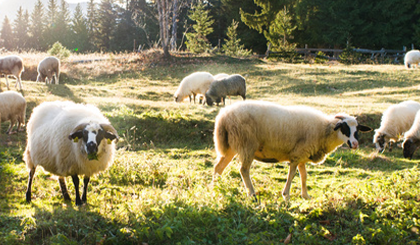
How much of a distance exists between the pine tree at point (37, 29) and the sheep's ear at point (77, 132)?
6505 cm

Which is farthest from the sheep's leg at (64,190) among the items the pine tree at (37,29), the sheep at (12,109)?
the pine tree at (37,29)

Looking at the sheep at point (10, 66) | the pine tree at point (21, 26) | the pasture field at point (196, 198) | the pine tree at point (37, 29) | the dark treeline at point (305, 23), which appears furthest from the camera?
the pine tree at point (21, 26)

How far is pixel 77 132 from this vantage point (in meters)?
5.78

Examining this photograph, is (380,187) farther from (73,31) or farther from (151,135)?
(73,31)

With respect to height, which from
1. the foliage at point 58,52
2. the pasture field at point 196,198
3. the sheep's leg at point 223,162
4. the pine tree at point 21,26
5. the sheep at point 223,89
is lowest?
the pasture field at point 196,198

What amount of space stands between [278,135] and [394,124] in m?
6.79

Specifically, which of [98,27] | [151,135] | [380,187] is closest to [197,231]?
[380,187]

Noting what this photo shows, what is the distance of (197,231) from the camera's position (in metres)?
4.79

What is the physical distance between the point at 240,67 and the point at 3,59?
50.6 ft

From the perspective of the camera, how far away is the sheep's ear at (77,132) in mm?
5715

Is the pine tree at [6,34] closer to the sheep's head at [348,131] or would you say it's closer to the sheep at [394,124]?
the sheep at [394,124]

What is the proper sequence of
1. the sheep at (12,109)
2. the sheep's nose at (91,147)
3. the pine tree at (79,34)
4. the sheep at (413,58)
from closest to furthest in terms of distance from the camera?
the sheep's nose at (91,147) → the sheep at (12,109) → the sheep at (413,58) → the pine tree at (79,34)

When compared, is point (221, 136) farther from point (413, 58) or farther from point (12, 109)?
point (413, 58)

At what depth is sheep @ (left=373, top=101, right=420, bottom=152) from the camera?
11.2m
